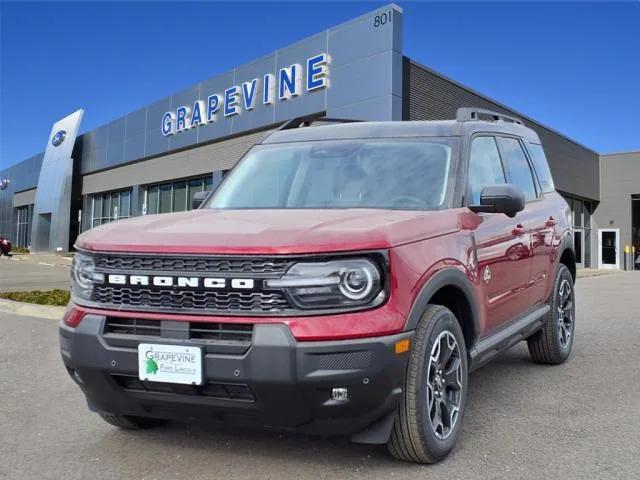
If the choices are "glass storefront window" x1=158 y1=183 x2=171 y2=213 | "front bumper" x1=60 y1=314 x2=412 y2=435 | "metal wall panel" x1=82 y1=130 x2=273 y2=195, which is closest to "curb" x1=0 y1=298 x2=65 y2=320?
"front bumper" x1=60 y1=314 x2=412 y2=435

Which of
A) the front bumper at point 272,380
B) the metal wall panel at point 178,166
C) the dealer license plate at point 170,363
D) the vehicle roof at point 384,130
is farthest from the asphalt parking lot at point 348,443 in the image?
the metal wall panel at point 178,166

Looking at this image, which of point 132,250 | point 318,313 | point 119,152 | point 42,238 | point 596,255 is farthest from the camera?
point 42,238

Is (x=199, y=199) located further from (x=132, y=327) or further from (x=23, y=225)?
(x=23, y=225)

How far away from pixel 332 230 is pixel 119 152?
1235 inches

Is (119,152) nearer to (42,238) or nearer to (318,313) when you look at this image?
(42,238)

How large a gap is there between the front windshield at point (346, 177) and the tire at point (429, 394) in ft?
2.53

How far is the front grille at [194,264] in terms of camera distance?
263 centimetres

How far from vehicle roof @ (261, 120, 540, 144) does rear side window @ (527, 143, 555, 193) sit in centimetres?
91

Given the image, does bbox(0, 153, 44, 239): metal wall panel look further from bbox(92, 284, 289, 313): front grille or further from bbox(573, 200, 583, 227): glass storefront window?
bbox(92, 284, 289, 313): front grille

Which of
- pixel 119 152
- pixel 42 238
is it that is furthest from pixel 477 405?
pixel 42 238

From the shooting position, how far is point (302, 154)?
4.22 meters

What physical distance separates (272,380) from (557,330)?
363 centimetres

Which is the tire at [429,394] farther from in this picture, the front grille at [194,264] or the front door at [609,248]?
the front door at [609,248]

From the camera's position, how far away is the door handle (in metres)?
4.22
